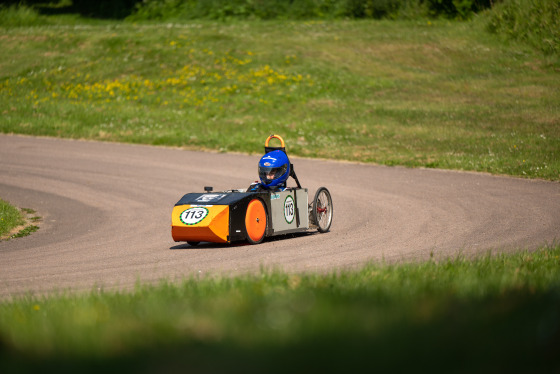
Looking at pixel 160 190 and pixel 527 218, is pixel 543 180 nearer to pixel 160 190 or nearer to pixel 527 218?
pixel 527 218

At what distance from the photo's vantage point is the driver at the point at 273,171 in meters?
12.7

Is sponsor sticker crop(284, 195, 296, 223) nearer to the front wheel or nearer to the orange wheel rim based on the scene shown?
the front wheel

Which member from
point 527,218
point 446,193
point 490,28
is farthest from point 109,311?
point 490,28

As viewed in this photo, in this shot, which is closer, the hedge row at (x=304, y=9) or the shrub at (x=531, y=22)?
the shrub at (x=531, y=22)

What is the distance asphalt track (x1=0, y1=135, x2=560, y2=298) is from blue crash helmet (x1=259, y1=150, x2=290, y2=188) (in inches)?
42.2

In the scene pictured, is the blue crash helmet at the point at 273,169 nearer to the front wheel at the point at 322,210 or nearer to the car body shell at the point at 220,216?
the car body shell at the point at 220,216

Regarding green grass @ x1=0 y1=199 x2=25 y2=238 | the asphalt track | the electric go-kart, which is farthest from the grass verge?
the electric go-kart

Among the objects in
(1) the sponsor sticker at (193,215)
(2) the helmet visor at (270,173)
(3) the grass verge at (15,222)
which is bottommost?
(3) the grass verge at (15,222)

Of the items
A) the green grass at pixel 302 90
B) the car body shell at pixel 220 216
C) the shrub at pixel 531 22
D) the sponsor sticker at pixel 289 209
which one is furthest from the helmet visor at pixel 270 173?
the shrub at pixel 531 22

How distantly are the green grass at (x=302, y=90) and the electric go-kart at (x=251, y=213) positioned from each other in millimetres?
10538

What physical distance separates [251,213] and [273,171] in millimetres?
1113

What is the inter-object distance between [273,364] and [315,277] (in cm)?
364

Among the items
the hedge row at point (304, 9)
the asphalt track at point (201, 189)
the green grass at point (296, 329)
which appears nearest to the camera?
the green grass at point (296, 329)

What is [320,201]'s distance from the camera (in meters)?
13.8
